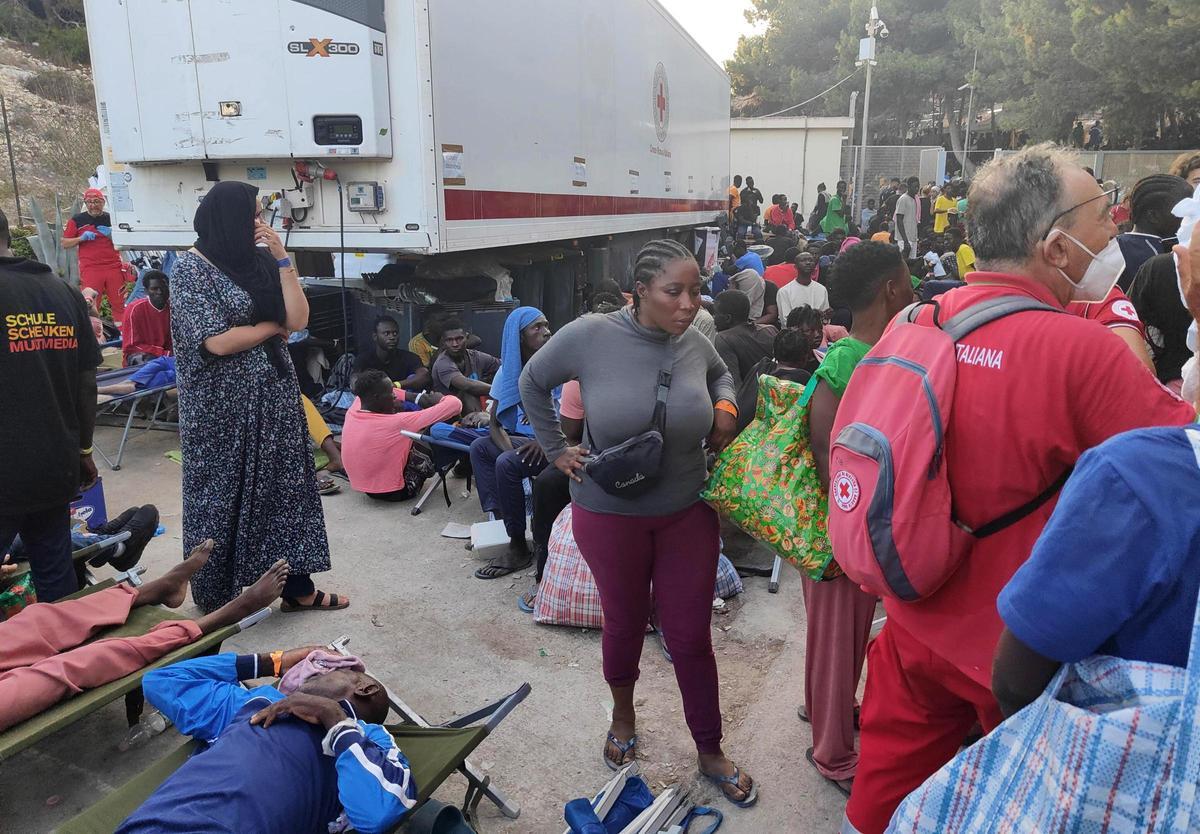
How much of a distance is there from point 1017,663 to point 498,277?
703 cm

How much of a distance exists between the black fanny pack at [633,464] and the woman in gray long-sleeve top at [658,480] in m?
0.03

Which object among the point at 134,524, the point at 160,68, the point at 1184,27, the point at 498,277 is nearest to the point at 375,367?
the point at 498,277

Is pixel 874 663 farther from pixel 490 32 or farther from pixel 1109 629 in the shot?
pixel 490 32

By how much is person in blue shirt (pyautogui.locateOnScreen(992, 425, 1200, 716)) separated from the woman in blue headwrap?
3313 mm

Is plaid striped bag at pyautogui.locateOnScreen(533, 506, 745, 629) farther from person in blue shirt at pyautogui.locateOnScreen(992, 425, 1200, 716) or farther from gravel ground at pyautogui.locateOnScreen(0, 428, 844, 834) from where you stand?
person in blue shirt at pyautogui.locateOnScreen(992, 425, 1200, 716)

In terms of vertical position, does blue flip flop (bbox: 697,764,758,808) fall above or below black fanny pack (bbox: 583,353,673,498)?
below

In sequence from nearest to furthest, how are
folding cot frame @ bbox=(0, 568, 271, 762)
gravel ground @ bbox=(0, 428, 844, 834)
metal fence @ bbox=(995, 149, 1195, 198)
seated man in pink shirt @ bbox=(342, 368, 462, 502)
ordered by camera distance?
folding cot frame @ bbox=(0, 568, 271, 762), gravel ground @ bbox=(0, 428, 844, 834), seated man in pink shirt @ bbox=(342, 368, 462, 502), metal fence @ bbox=(995, 149, 1195, 198)

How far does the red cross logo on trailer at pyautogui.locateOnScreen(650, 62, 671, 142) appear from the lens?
11344 mm

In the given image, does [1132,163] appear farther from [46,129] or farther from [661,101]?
[46,129]

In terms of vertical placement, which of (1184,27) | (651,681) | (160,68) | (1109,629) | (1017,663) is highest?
(1184,27)

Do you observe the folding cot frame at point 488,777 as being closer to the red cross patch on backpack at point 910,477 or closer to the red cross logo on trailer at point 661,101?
the red cross patch on backpack at point 910,477

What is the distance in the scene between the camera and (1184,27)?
1925cm

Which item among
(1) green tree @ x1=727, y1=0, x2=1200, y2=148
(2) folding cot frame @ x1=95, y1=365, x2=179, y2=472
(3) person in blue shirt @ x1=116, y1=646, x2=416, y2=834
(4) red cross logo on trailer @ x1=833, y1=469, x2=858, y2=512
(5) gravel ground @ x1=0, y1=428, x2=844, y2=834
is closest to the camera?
(4) red cross logo on trailer @ x1=833, y1=469, x2=858, y2=512

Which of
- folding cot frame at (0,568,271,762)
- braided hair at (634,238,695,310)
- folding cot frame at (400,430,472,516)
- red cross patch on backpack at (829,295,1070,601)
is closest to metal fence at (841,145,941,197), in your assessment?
A: folding cot frame at (400,430,472,516)
